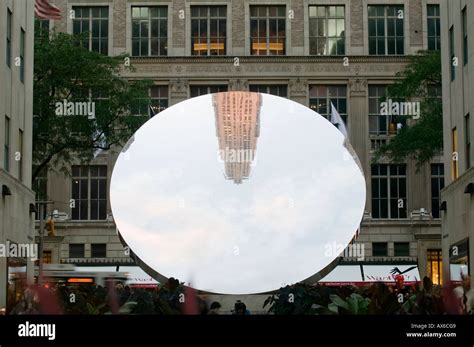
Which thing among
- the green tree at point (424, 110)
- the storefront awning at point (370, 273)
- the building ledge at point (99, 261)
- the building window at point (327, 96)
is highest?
the building window at point (327, 96)

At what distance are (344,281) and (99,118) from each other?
1445 cm

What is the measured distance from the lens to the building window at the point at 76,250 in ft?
187

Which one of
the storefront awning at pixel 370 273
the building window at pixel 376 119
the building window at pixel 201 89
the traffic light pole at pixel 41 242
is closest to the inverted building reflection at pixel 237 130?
the traffic light pole at pixel 41 242

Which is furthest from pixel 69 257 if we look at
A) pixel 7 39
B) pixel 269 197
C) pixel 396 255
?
pixel 269 197


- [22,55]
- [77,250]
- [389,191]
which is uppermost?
[22,55]

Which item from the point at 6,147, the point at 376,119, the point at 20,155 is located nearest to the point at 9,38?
the point at 6,147

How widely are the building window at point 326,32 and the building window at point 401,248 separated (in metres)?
10.8

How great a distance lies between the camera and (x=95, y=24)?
193 feet

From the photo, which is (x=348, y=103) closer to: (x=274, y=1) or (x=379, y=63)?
(x=379, y=63)

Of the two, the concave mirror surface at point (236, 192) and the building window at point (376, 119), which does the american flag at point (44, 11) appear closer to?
the concave mirror surface at point (236, 192)

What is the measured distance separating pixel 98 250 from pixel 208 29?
13640 mm

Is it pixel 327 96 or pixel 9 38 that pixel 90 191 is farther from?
pixel 9 38

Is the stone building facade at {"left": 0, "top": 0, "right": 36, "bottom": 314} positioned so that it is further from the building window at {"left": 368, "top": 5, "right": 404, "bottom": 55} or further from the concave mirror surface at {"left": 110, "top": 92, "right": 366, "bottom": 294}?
the building window at {"left": 368, "top": 5, "right": 404, "bottom": 55}

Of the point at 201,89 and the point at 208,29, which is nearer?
the point at 201,89
